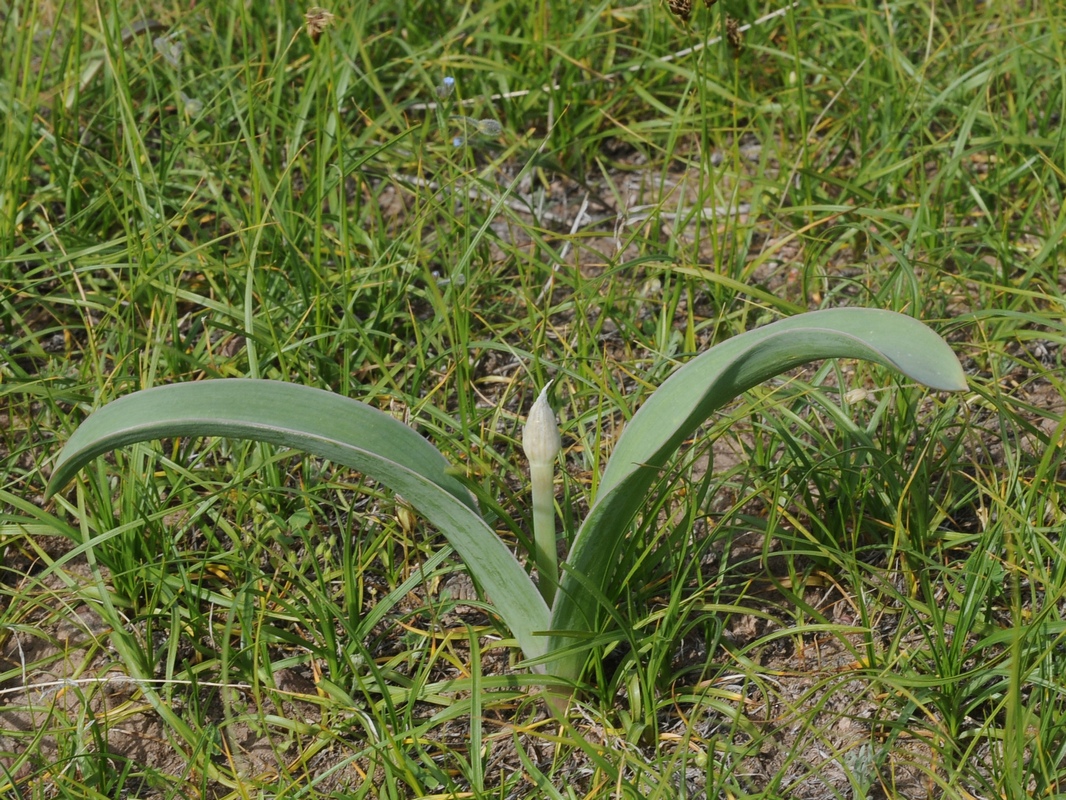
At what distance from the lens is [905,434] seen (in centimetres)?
156

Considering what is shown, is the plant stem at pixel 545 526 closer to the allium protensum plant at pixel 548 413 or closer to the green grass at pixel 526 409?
the allium protensum plant at pixel 548 413

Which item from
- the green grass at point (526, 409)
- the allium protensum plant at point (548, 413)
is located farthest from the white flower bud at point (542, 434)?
the green grass at point (526, 409)

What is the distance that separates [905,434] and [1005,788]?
55 centimetres

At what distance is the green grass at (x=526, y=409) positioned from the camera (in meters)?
1.32

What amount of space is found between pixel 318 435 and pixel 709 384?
1.27 feet

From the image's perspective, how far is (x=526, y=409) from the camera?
1812 mm

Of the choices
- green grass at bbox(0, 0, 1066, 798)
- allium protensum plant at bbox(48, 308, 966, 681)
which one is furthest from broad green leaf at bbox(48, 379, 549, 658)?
green grass at bbox(0, 0, 1066, 798)

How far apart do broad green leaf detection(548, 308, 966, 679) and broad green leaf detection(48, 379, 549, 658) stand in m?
0.07

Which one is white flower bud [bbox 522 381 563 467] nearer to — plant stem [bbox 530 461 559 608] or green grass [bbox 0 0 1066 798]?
plant stem [bbox 530 461 559 608]

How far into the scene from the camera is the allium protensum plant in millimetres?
971

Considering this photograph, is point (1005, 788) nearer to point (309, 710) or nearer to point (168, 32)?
point (309, 710)

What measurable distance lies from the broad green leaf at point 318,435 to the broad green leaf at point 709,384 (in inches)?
2.8

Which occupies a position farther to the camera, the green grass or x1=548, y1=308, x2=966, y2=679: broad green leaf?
the green grass

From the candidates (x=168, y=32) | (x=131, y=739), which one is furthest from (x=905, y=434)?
(x=168, y=32)
